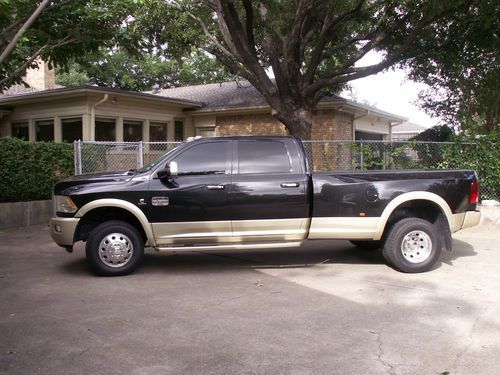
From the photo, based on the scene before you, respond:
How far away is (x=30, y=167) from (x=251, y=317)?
8767mm

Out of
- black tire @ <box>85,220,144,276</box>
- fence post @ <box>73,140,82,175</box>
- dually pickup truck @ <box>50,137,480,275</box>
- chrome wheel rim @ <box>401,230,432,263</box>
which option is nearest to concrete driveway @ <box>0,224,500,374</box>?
black tire @ <box>85,220,144,276</box>

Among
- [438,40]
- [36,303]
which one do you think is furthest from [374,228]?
[438,40]

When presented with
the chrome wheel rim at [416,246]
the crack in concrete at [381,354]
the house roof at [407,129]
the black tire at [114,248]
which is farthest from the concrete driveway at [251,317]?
the house roof at [407,129]

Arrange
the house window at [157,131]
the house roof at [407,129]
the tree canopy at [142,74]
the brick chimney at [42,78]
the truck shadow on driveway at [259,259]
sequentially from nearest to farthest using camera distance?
the truck shadow on driveway at [259,259] < the house window at [157,131] < the brick chimney at [42,78] < the tree canopy at [142,74] < the house roof at [407,129]

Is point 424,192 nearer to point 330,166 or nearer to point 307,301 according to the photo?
point 307,301

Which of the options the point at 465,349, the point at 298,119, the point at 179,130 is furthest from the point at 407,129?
the point at 465,349

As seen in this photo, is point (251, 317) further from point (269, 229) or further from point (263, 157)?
point (263, 157)

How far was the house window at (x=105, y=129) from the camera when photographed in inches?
655

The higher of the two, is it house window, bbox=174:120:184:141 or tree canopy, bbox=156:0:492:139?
tree canopy, bbox=156:0:492:139

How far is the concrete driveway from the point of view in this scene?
13.4ft

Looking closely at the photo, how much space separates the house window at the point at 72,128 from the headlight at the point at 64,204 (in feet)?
32.3

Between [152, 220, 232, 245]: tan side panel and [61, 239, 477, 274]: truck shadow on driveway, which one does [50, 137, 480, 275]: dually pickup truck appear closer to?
[152, 220, 232, 245]: tan side panel

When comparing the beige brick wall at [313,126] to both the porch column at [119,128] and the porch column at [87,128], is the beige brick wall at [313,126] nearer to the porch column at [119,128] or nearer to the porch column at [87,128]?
the porch column at [119,128]

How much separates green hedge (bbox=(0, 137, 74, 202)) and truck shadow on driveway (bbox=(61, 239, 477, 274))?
14.2 ft
